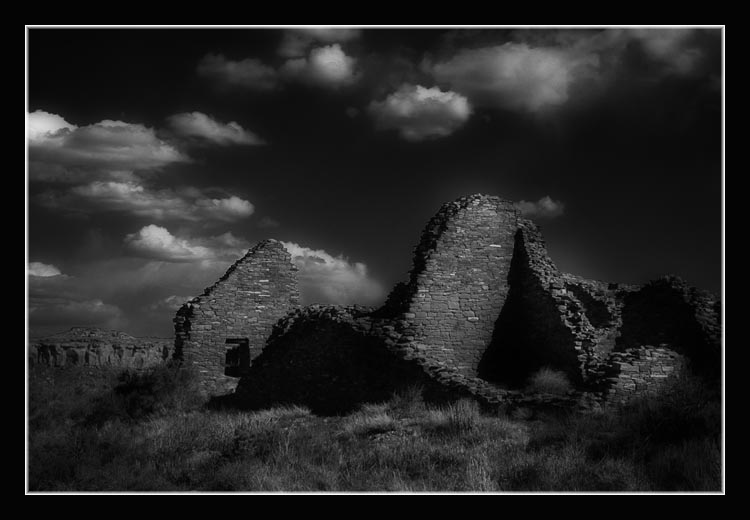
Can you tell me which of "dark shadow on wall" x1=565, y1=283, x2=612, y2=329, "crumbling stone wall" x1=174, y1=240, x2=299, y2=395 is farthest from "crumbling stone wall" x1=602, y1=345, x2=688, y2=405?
"crumbling stone wall" x1=174, y1=240, x2=299, y2=395

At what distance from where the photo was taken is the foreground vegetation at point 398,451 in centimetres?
973

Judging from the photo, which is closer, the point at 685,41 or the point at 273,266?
the point at 685,41

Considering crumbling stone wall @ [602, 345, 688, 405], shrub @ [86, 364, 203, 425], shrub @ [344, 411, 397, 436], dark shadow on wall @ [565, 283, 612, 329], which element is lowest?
shrub @ [86, 364, 203, 425]

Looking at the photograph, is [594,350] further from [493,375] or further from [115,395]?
[115,395]

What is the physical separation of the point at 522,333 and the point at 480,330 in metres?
1.03

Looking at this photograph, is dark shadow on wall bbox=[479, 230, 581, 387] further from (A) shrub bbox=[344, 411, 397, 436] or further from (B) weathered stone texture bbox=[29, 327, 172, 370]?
(B) weathered stone texture bbox=[29, 327, 172, 370]

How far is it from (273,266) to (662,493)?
1579 cm

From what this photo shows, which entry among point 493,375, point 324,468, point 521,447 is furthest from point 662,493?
point 493,375

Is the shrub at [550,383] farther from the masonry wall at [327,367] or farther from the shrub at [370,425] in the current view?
the shrub at [370,425]

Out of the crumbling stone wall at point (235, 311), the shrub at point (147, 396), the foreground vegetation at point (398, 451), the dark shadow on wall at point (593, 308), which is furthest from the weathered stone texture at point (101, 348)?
the dark shadow on wall at point (593, 308)

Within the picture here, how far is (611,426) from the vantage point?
39.4ft

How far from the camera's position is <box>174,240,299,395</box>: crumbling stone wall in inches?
845

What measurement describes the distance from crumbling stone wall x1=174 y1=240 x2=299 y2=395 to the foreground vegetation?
19.7 ft

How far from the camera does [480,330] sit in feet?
57.7
